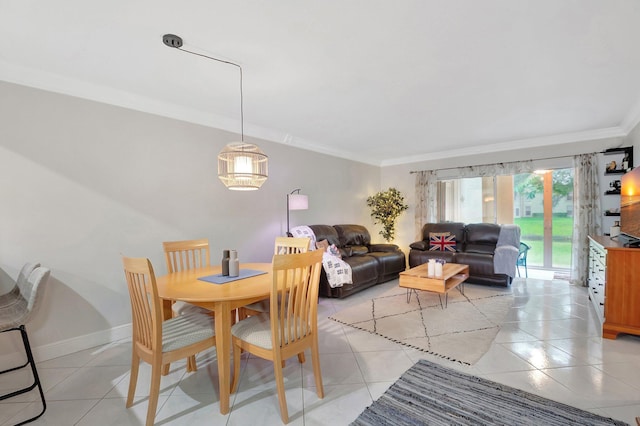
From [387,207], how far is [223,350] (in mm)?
5194

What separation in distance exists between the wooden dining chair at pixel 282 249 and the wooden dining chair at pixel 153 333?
19.4 inches

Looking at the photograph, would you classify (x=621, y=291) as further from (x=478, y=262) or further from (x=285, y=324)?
(x=285, y=324)

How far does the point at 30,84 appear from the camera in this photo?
258 cm

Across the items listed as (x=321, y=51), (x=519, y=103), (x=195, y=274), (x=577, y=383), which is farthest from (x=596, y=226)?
(x=195, y=274)

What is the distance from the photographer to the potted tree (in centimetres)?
652

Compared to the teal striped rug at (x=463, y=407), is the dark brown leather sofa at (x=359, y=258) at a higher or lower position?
higher

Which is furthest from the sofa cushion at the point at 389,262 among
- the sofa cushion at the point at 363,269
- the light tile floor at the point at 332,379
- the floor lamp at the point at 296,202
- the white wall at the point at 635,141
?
the white wall at the point at 635,141

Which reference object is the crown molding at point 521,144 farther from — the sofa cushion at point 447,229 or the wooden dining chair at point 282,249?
the wooden dining chair at point 282,249

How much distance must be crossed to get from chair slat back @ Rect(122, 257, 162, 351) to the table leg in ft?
1.13

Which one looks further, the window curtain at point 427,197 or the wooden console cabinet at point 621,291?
the window curtain at point 427,197

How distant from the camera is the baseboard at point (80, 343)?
261 centimetres

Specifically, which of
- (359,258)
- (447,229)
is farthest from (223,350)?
(447,229)

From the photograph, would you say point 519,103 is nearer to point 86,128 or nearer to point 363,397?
point 363,397

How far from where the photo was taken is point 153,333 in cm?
175
